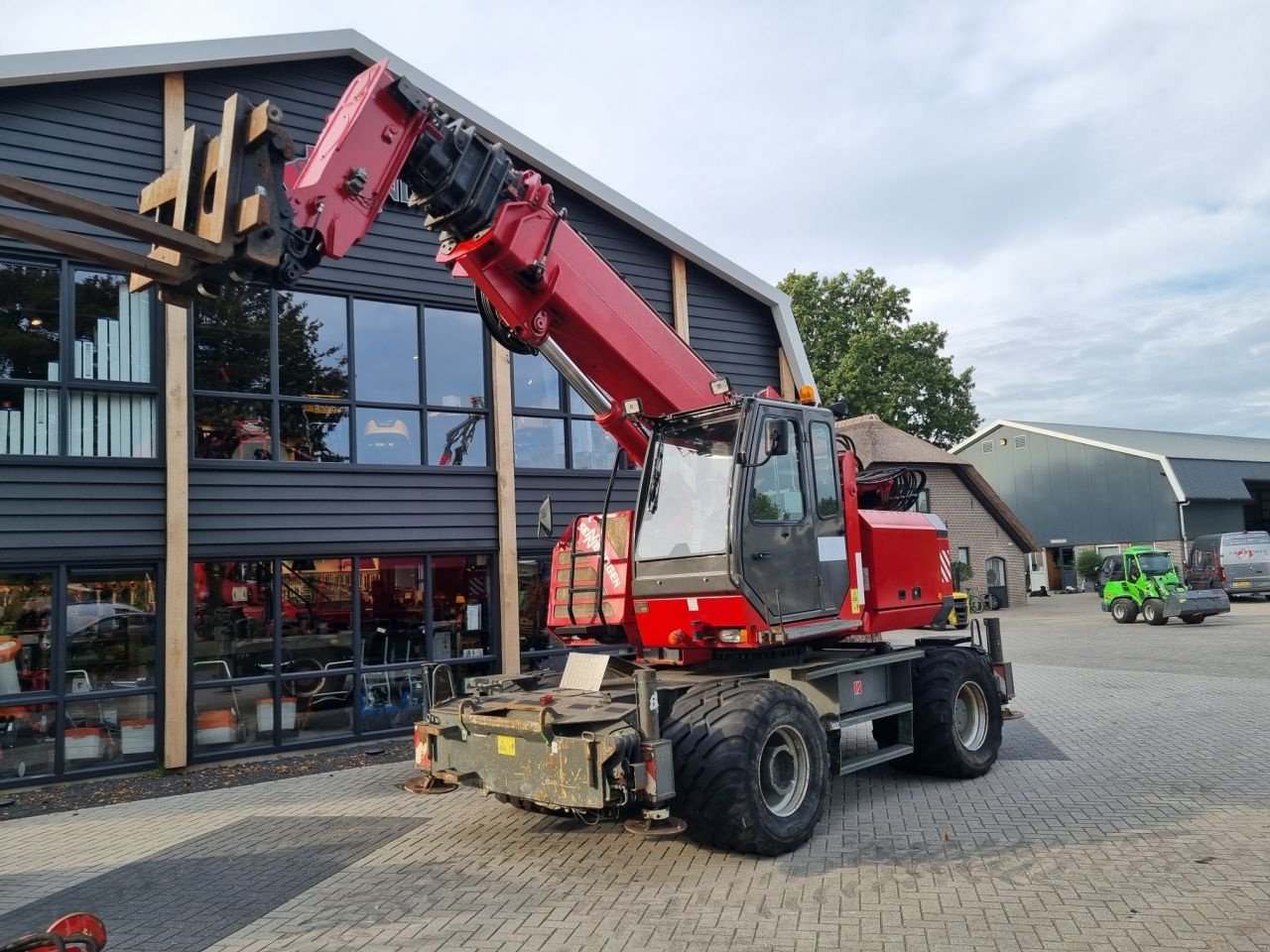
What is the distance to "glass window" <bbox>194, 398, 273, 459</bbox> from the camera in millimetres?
9344

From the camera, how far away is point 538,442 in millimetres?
11531

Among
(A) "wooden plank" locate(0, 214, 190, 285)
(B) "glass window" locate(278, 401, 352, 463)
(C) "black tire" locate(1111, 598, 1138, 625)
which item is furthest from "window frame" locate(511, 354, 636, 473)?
(C) "black tire" locate(1111, 598, 1138, 625)

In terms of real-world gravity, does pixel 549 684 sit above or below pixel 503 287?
below

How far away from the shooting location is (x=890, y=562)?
24.8 feet

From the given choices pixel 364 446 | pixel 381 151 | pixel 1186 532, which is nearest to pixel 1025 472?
pixel 1186 532

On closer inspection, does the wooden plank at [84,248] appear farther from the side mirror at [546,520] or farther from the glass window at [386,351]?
the glass window at [386,351]

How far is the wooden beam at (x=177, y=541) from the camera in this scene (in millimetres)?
8695

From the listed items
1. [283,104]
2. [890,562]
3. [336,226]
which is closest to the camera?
[336,226]

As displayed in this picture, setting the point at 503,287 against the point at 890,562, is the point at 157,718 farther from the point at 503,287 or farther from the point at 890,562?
the point at 890,562

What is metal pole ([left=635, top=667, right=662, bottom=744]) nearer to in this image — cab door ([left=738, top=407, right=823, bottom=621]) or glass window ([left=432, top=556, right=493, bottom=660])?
cab door ([left=738, top=407, right=823, bottom=621])

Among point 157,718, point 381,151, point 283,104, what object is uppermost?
point 283,104

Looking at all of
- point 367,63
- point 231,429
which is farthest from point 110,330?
point 367,63

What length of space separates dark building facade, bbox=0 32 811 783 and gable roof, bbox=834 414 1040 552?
2087 cm

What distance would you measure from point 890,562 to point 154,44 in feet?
27.3
